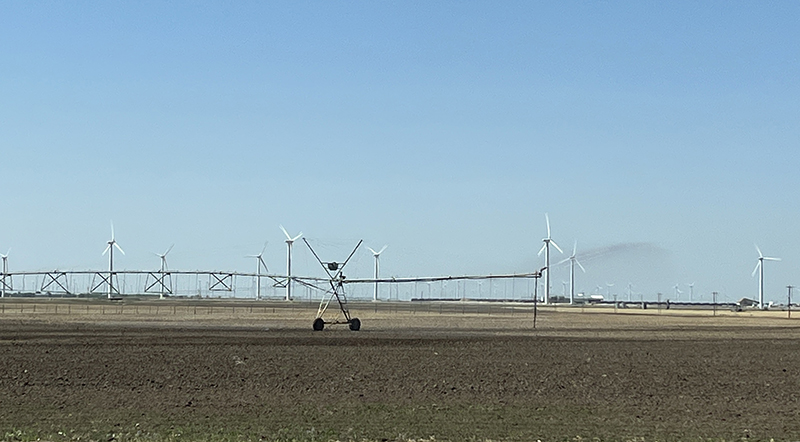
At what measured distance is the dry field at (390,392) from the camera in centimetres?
2369

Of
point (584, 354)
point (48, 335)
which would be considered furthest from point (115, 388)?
point (48, 335)

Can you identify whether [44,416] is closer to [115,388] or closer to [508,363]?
[115,388]

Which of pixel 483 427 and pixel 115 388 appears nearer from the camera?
pixel 483 427

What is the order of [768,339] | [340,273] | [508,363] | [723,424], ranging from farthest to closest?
[340,273], [768,339], [508,363], [723,424]

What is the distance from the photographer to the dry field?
77.7 feet

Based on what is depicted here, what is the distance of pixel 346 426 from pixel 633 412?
7.73 meters

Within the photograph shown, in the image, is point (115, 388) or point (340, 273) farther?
point (340, 273)

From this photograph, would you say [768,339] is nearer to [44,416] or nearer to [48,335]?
[48,335]

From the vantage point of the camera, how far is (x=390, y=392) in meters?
30.8

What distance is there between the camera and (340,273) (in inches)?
2869

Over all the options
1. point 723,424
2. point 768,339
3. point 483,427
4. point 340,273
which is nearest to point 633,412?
point 723,424

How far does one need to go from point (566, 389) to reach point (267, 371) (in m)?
10.4

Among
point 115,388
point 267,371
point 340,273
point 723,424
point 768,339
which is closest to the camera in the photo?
point 723,424

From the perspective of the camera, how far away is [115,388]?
31.2 m
